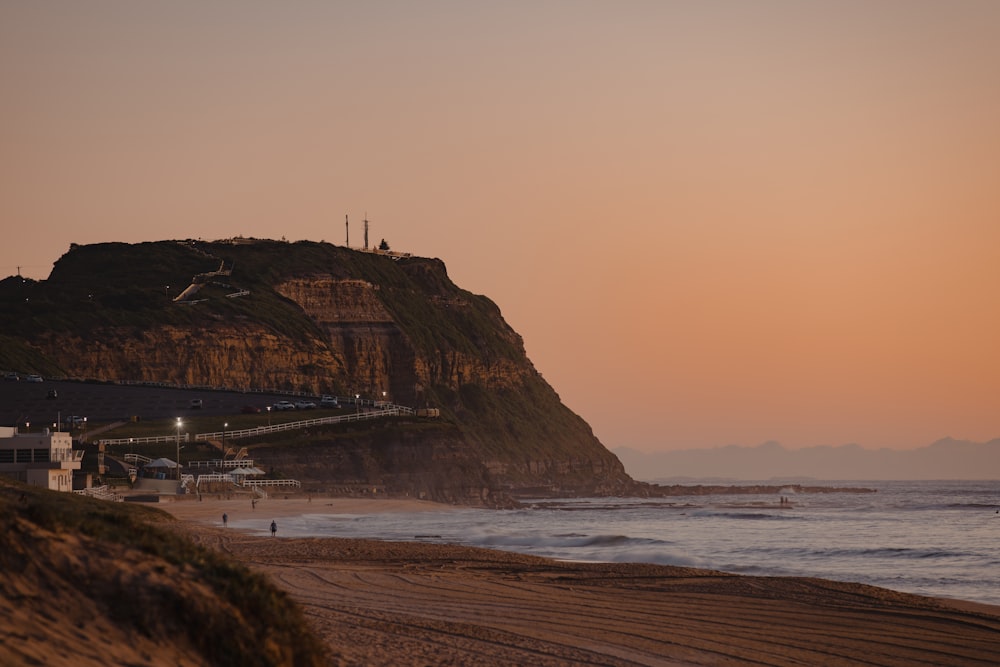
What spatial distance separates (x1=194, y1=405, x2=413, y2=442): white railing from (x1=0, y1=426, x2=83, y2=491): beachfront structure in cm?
3533

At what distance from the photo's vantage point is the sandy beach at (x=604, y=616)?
1816cm

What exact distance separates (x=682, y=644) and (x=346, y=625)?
5619 millimetres

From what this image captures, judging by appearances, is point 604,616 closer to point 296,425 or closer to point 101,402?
point 296,425

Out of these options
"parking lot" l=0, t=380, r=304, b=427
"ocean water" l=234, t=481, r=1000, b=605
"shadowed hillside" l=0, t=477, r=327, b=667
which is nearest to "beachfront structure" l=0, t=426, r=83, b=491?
"ocean water" l=234, t=481, r=1000, b=605

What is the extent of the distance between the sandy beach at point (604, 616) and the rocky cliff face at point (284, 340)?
255 ft

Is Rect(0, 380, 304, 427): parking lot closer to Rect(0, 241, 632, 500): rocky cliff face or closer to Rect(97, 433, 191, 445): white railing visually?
Rect(97, 433, 191, 445): white railing

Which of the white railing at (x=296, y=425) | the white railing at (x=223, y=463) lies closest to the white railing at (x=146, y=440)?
the white railing at (x=296, y=425)

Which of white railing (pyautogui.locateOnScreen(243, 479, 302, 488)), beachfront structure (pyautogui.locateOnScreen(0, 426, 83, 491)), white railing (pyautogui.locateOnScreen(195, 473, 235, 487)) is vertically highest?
beachfront structure (pyautogui.locateOnScreen(0, 426, 83, 491))

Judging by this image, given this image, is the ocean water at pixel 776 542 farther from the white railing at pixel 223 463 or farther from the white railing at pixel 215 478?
the white railing at pixel 223 463

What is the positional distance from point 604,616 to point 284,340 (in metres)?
136

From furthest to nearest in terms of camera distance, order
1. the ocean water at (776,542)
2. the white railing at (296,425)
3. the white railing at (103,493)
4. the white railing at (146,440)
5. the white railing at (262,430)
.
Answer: the white railing at (296,425) < the white railing at (262,430) < the white railing at (146,440) < the white railing at (103,493) < the ocean water at (776,542)

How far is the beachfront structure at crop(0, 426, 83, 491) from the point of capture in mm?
64188

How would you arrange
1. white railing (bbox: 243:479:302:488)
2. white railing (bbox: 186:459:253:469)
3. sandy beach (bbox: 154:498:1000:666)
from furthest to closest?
white railing (bbox: 186:459:253:469), white railing (bbox: 243:479:302:488), sandy beach (bbox: 154:498:1000:666)

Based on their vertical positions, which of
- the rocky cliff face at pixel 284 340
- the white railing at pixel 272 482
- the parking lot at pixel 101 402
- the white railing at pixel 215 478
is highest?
the rocky cliff face at pixel 284 340
